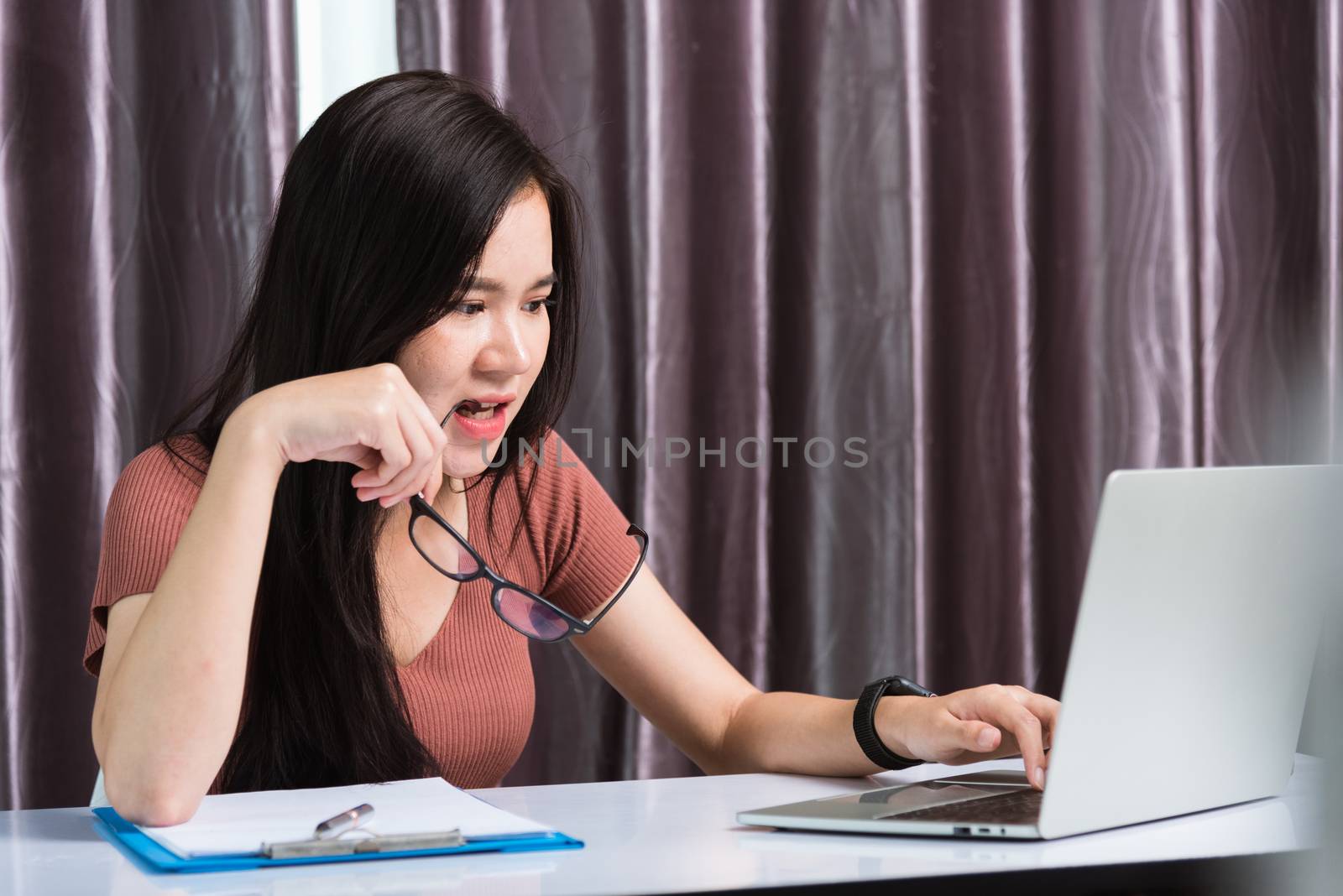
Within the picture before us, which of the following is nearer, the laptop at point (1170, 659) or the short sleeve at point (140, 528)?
the laptop at point (1170, 659)

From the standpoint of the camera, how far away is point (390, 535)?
1307 mm

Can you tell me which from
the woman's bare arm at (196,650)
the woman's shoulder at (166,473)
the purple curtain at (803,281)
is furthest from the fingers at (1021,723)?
the purple curtain at (803,281)

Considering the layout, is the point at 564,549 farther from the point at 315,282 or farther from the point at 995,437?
the point at 995,437

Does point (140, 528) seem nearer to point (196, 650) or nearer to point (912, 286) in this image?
point (196, 650)

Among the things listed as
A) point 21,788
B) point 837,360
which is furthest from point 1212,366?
point 21,788

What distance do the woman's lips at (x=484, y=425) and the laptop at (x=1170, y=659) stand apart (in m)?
0.53

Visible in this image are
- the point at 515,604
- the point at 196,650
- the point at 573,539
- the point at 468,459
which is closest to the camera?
the point at 196,650

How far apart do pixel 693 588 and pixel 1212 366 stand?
2.80 ft

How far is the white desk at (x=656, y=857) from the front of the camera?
0.69 m

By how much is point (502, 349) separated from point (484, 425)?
8 cm

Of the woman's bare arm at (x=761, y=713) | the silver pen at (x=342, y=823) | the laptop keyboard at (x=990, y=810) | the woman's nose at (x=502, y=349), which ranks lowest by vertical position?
the woman's bare arm at (x=761, y=713)

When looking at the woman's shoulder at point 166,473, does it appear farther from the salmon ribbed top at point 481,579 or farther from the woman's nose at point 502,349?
the woman's nose at point 502,349

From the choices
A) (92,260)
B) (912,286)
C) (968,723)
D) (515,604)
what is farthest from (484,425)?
(912,286)

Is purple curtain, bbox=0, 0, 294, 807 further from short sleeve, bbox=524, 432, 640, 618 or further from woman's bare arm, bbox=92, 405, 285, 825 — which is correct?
woman's bare arm, bbox=92, 405, 285, 825
